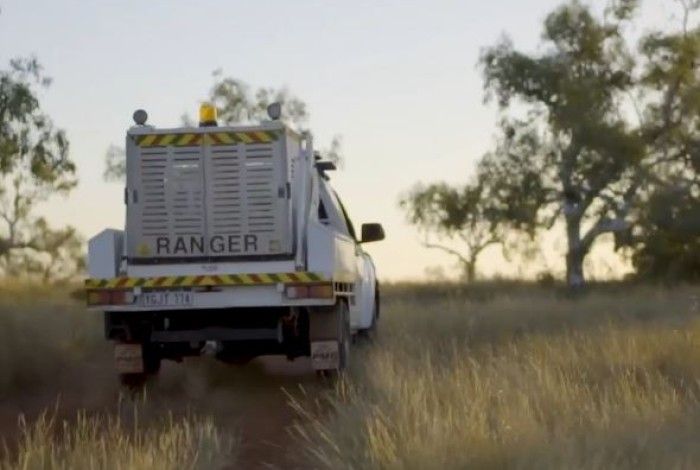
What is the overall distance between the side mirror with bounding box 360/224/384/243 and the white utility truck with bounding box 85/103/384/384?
3.56 meters

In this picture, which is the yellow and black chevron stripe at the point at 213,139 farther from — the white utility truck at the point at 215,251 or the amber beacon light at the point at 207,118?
the amber beacon light at the point at 207,118

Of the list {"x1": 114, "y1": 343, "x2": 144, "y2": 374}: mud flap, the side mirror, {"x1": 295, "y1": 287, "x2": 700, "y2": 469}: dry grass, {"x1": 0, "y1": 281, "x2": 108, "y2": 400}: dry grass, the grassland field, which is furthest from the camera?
the side mirror

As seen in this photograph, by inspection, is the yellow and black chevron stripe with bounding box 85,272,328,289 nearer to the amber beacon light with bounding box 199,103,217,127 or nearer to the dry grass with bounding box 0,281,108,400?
the amber beacon light with bounding box 199,103,217,127

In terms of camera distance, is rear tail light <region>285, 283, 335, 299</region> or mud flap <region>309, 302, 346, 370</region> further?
mud flap <region>309, 302, 346, 370</region>

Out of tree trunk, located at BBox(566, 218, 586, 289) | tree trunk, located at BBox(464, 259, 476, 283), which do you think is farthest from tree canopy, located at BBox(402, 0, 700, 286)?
tree trunk, located at BBox(464, 259, 476, 283)

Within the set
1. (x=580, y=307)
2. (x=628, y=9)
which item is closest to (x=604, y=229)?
(x=628, y=9)

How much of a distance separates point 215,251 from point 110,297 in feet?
3.63

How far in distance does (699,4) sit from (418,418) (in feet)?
Result: 133

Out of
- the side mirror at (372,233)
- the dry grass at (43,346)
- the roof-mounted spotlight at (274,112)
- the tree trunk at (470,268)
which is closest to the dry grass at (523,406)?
the side mirror at (372,233)

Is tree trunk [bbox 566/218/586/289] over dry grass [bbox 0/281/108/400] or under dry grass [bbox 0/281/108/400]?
over

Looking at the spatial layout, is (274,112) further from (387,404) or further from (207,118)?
(387,404)

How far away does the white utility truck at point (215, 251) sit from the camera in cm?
1463

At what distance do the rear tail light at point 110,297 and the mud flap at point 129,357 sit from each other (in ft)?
2.52

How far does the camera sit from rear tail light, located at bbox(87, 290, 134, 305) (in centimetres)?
1462
